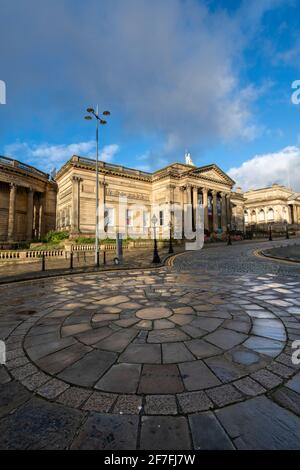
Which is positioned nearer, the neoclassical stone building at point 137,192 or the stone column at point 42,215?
the neoclassical stone building at point 137,192

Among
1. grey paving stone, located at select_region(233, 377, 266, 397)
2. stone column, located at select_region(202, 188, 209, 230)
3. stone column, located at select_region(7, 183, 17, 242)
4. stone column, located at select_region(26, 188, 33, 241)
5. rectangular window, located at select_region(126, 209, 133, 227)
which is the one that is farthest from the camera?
stone column, located at select_region(202, 188, 209, 230)

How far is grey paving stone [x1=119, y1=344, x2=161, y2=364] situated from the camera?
2797mm

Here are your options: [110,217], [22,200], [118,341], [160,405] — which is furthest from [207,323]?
[22,200]

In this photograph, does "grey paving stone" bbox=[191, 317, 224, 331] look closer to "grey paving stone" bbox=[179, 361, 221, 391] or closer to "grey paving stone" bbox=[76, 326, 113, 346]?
"grey paving stone" bbox=[179, 361, 221, 391]

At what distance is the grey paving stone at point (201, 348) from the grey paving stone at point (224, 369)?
12cm

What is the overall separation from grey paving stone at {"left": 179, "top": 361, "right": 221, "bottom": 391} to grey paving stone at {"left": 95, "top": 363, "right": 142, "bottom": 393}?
528mm

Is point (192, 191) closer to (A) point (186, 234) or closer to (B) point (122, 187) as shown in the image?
(A) point (186, 234)

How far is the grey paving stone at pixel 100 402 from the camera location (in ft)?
6.57

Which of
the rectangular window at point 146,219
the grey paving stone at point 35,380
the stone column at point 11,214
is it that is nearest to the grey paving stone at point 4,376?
the grey paving stone at point 35,380

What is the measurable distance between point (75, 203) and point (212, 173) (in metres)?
27.3

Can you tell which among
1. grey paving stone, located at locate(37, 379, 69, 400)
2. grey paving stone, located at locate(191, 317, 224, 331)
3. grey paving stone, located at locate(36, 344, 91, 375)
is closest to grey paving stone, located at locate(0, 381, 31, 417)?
grey paving stone, located at locate(37, 379, 69, 400)

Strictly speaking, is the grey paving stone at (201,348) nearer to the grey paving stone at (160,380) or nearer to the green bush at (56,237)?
the grey paving stone at (160,380)

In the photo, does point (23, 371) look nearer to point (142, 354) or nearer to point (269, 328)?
point (142, 354)

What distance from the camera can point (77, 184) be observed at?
3136 cm
